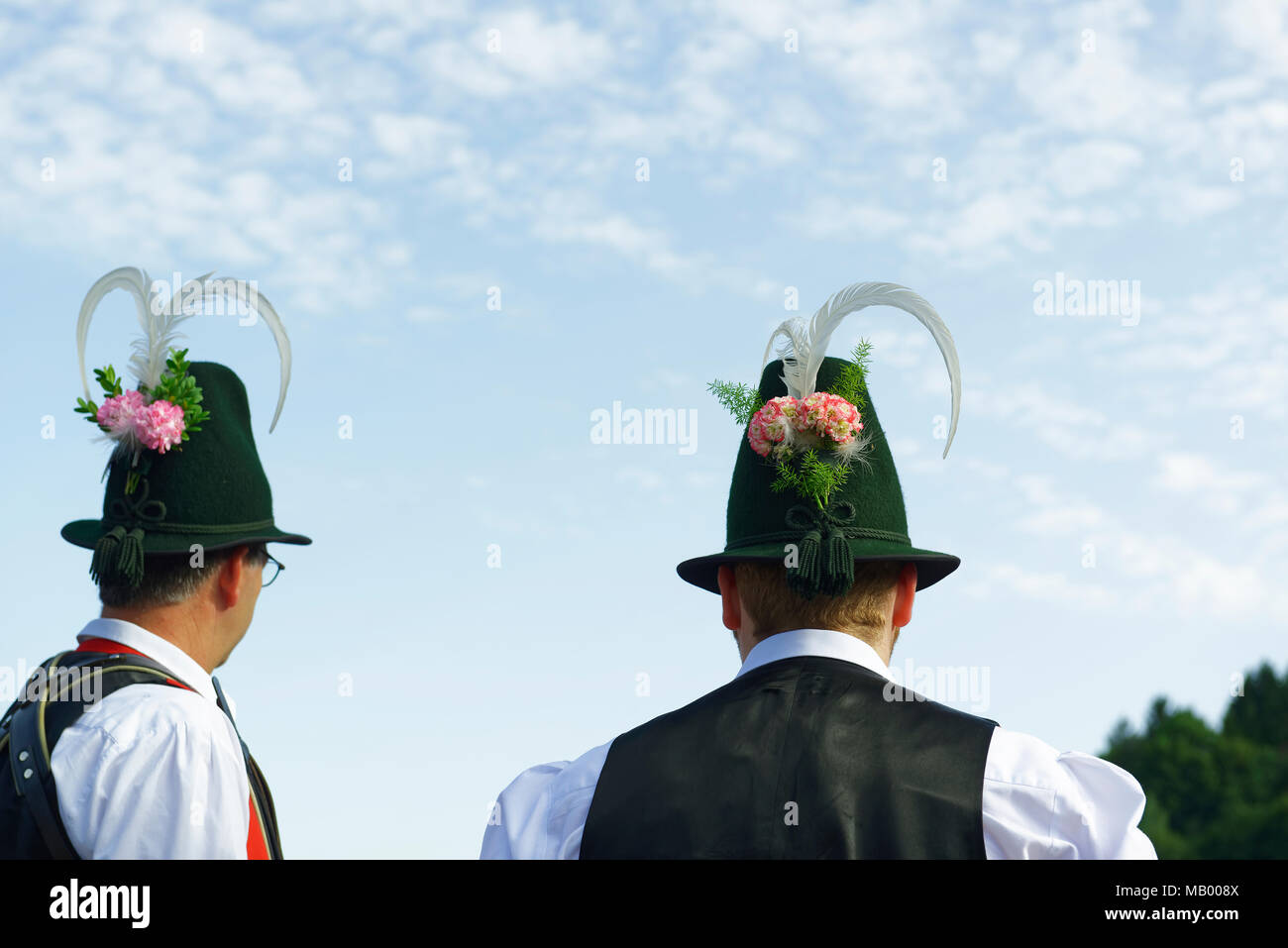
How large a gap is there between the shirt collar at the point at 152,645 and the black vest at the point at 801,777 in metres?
1.68

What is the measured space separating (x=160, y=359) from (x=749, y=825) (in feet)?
9.99

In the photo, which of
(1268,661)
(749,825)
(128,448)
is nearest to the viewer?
(749,825)

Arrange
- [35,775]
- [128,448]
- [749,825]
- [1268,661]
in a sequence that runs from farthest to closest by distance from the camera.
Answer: [1268,661]
[128,448]
[35,775]
[749,825]

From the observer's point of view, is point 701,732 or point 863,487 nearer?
point 701,732

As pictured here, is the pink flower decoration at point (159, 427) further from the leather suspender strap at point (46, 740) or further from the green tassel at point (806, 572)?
the green tassel at point (806, 572)

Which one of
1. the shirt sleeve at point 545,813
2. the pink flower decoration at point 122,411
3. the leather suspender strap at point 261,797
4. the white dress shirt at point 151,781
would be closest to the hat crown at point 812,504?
the shirt sleeve at point 545,813

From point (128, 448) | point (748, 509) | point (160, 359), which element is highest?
point (160, 359)

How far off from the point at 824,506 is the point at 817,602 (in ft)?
1.43

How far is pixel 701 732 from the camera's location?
3.48 meters

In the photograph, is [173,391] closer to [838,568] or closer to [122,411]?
[122,411]

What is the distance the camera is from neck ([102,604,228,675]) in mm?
4551
